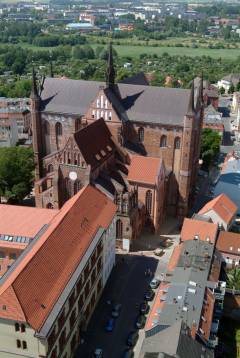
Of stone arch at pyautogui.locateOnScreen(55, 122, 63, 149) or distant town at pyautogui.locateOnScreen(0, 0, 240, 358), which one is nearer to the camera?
distant town at pyautogui.locateOnScreen(0, 0, 240, 358)

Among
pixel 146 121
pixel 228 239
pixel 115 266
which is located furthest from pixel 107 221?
pixel 146 121

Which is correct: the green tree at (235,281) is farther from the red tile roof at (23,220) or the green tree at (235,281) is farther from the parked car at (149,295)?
the red tile roof at (23,220)

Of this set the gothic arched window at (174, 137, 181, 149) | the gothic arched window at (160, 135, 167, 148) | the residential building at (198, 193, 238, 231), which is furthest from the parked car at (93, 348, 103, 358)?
the gothic arched window at (160, 135, 167, 148)

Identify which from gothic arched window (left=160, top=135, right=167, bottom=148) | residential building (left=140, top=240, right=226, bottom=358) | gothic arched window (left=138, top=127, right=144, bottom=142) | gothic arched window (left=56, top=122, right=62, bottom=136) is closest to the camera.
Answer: residential building (left=140, top=240, right=226, bottom=358)

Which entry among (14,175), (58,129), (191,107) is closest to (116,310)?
(14,175)

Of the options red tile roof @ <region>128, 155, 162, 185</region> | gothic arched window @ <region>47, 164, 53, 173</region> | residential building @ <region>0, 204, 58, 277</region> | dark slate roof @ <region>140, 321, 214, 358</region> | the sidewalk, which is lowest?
the sidewalk

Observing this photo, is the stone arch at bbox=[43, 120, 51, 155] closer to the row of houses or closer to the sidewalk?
the sidewalk

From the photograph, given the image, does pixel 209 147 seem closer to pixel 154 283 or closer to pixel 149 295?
pixel 154 283
